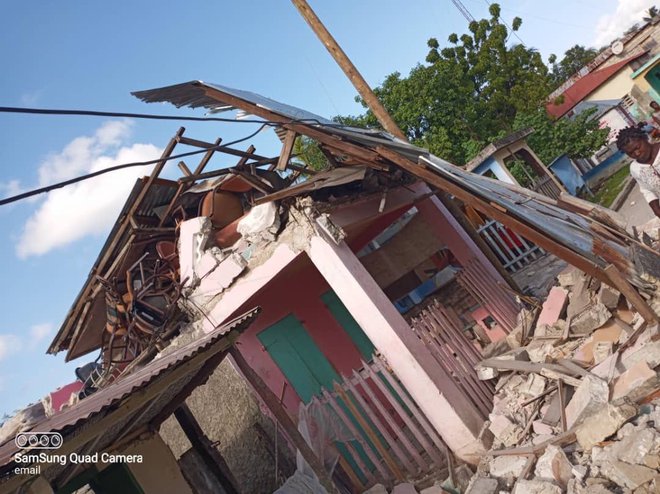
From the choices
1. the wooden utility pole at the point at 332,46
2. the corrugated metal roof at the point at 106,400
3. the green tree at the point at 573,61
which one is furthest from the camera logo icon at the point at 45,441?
the green tree at the point at 573,61

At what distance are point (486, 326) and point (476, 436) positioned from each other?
4.04m

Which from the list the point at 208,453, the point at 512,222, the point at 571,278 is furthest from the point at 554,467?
the point at 208,453

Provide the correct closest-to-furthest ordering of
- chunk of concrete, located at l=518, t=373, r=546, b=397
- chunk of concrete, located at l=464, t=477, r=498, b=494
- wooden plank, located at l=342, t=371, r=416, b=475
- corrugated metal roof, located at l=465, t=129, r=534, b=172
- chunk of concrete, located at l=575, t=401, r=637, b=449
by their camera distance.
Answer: chunk of concrete, located at l=575, t=401, r=637, b=449 → chunk of concrete, located at l=464, t=477, r=498, b=494 → chunk of concrete, located at l=518, t=373, r=546, b=397 → wooden plank, located at l=342, t=371, r=416, b=475 → corrugated metal roof, located at l=465, t=129, r=534, b=172

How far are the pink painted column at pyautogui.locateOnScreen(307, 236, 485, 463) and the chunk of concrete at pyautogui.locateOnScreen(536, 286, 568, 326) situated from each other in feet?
6.06

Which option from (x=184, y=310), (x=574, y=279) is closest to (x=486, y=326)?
(x=574, y=279)

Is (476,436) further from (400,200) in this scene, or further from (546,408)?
(400,200)

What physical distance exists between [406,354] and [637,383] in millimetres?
2656

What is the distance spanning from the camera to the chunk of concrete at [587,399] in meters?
4.85

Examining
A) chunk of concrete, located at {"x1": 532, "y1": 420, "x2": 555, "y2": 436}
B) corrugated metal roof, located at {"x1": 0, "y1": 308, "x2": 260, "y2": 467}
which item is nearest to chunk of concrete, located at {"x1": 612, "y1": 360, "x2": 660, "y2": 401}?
chunk of concrete, located at {"x1": 532, "y1": 420, "x2": 555, "y2": 436}

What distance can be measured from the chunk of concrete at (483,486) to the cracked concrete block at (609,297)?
2.72 metres

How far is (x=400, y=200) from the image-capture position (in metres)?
10.6

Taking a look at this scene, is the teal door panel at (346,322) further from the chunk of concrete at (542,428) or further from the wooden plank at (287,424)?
the chunk of concrete at (542,428)

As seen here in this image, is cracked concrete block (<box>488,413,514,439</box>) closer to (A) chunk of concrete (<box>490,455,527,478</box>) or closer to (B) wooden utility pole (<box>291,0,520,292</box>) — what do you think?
(A) chunk of concrete (<box>490,455,527,478</box>)

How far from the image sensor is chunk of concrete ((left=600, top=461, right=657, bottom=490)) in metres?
3.71
